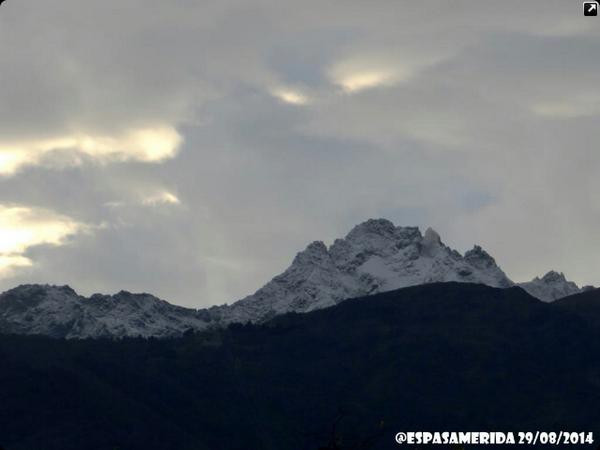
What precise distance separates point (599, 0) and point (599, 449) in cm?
671

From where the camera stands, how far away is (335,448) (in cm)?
1952

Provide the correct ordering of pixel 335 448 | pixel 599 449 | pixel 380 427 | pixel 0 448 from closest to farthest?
pixel 0 448 < pixel 335 448 < pixel 599 449 < pixel 380 427

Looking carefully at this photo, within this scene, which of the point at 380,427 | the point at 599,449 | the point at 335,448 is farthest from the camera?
the point at 380,427

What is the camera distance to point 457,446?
1995 cm

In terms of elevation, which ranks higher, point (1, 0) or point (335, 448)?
point (1, 0)

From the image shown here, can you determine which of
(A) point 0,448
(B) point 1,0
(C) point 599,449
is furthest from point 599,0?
(A) point 0,448

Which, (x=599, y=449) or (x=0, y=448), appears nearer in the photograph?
(x=0, y=448)

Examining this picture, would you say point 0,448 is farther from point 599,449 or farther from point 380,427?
point 599,449

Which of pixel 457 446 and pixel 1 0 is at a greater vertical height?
pixel 1 0

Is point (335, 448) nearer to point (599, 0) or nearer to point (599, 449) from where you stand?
point (599, 449)

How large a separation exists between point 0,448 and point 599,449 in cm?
890

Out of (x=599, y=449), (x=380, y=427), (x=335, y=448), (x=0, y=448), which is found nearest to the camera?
(x=0, y=448)

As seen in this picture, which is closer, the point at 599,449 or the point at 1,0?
the point at 1,0

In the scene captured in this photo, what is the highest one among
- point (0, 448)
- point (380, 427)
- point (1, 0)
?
point (1, 0)
